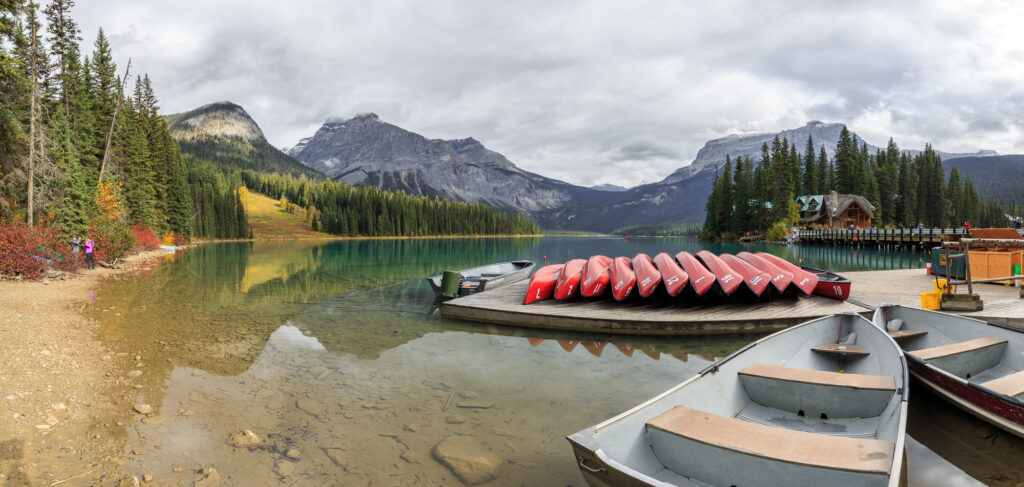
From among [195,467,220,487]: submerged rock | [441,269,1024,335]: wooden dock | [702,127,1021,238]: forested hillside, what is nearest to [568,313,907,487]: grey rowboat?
[195,467,220,487]: submerged rock

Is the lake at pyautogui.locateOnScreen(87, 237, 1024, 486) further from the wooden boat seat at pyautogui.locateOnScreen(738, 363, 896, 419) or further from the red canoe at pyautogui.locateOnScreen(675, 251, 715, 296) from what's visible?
the red canoe at pyautogui.locateOnScreen(675, 251, 715, 296)

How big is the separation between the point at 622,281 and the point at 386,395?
27.8 feet

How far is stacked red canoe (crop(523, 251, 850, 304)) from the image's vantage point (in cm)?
1338

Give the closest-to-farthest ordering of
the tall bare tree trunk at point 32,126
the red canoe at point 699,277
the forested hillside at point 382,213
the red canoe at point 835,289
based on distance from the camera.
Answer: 1. the red canoe at point 699,277
2. the red canoe at point 835,289
3. the tall bare tree trunk at point 32,126
4. the forested hillside at point 382,213

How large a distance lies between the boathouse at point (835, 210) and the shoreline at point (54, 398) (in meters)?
90.9

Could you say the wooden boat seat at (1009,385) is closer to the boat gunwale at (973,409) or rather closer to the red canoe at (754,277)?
the boat gunwale at (973,409)

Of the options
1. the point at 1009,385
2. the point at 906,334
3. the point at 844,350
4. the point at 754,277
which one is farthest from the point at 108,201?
the point at 1009,385

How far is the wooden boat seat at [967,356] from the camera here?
6848mm

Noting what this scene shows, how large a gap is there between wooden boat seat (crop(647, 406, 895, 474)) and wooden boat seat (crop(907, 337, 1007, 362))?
4.26 m

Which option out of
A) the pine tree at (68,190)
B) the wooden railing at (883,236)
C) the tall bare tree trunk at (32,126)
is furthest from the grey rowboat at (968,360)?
the wooden railing at (883,236)

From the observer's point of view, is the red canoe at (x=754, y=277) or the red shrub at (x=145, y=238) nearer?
the red canoe at (x=754, y=277)

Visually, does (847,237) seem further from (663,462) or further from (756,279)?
(663,462)

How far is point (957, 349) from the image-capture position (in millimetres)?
6992

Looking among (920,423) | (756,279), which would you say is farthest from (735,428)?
(756,279)
